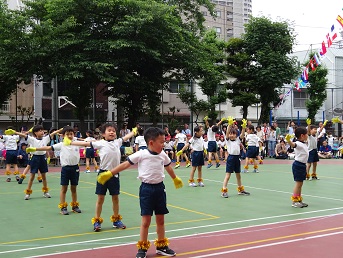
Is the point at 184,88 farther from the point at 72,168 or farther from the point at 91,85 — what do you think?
A: the point at 72,168

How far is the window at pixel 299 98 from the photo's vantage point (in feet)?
142

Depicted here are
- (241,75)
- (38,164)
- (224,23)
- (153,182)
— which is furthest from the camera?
(224,23)

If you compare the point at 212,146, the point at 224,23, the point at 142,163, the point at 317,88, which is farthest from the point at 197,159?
the point at 224,23

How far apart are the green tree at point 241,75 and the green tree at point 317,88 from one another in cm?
891

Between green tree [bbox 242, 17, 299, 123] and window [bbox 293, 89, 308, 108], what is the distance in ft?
42.9

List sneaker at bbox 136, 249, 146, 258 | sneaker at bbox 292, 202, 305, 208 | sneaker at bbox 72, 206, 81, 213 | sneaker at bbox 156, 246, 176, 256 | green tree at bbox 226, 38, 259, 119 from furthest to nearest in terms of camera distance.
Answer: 1. green tree at bbox 226, 38, 259, 119
2. sneaker at bbox 292, 202, 305, 208
3. sneaker at bbox 72, 206, 81, 213
4. sneaker at bbox 156, 246, 176, 256
5. sneaker at bbox 136, 249, 146, 258

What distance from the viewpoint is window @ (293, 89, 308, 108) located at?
4322 centimetres

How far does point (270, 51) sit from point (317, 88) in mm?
10594

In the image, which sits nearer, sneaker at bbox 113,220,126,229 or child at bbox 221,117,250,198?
sneaker at bbox 113,220,126,229

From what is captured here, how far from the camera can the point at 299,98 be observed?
4331cm

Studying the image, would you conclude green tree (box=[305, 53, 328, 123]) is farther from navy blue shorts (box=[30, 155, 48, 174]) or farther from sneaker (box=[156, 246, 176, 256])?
sneaker (box=[156, 246, 176, 256])

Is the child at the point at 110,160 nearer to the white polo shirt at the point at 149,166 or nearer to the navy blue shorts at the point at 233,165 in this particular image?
the white polo shirt at the point at 149,166

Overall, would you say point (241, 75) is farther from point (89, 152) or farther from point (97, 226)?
point (97, 226)

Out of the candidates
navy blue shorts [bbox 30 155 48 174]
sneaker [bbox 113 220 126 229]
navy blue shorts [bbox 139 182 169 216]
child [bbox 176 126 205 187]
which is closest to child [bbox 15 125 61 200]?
navy blue shorts [bbox 30 155 48 174]
